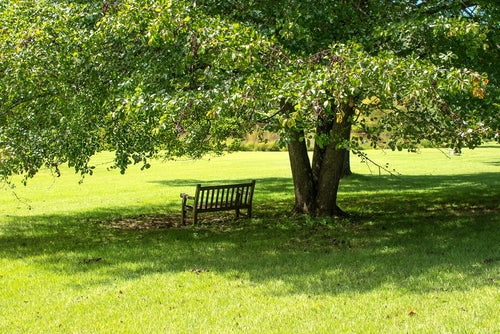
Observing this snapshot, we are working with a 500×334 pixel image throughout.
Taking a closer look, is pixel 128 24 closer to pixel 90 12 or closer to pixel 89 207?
pixel 90 12

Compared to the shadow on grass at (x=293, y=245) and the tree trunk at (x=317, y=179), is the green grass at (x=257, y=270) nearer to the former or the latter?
the shadow on grass at (x=293, y=245)

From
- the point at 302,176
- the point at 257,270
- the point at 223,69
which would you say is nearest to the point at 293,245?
the point at 257,270

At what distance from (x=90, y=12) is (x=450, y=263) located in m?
7.09

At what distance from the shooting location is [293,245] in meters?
9.86

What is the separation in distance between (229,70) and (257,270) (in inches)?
122

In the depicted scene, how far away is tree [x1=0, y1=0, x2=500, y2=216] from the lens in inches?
292

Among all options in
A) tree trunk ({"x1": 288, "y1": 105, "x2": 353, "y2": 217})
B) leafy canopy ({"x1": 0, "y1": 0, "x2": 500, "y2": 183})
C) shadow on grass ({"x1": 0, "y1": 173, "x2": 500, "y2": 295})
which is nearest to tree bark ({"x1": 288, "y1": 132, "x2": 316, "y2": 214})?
tree trunk ({"x1": 288, "y1": 105, "x2": 353, "y2": 217})

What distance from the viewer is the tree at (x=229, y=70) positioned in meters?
7.42

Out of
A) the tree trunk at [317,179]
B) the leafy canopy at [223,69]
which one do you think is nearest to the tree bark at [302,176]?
the tree trunk at [317,179]

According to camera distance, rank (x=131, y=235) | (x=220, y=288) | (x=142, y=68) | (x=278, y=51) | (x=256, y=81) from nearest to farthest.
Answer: (x=220, y=288) < (x=256, y=81) < (x=278, y=51) < (x=142, y=68) < (x=131, y=235)

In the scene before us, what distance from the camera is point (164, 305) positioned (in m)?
6.44

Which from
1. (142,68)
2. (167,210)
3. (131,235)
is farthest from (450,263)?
(167,210)

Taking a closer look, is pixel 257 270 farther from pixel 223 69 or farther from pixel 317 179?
pixel 317 179

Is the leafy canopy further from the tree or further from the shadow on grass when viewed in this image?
the shadow on grass
